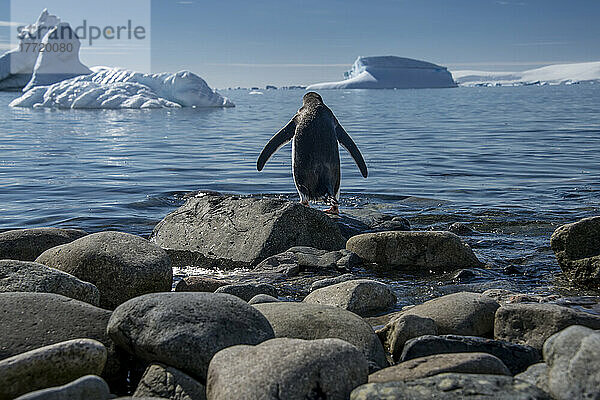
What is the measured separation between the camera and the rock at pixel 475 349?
9.71 feet

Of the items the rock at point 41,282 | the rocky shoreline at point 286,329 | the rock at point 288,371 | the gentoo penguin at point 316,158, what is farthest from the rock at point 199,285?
the gentoo penguin at point 316,158

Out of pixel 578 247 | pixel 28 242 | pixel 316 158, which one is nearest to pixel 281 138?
pixel 316 158

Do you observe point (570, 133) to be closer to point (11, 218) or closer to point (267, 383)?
point (11, 218)

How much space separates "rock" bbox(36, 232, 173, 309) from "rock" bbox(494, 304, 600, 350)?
202cm

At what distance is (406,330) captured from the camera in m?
3.29

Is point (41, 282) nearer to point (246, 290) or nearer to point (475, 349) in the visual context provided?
point (246, 290)

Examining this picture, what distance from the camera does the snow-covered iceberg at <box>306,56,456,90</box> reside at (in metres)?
115

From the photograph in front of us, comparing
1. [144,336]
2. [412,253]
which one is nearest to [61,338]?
[144,336]

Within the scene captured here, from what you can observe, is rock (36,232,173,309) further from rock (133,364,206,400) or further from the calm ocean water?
the calm ocean water

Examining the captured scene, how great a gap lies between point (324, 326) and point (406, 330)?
1.32ft

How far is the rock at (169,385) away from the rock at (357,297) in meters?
1.44

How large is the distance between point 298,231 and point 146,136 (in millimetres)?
15866

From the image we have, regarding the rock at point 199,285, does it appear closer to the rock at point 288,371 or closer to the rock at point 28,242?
the rock at point 28,242

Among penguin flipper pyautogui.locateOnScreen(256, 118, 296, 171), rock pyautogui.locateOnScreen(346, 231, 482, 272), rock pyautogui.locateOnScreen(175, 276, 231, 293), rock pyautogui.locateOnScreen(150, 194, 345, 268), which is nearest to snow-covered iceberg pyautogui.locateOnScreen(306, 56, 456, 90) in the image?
penguin flipper pyautogui.locateOnScreen(256, 118, 296, 171)
